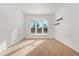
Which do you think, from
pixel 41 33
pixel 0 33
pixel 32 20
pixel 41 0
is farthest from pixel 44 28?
pixel 41 0

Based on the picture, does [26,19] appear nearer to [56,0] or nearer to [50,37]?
[50,37]

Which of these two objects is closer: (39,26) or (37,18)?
(37,18)

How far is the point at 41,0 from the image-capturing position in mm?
3473

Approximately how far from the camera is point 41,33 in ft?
41.9

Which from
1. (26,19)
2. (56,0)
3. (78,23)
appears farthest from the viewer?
(26,19)

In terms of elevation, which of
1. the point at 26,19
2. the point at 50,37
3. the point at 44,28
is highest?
the point at 26,19

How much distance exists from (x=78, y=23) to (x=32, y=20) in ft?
25.7

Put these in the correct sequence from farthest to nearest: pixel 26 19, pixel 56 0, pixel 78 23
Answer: pixel 26 19
pixel 78 23
pixel 56 0

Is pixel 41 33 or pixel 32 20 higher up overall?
pixel 32 20

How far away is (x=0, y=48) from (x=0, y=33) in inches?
23.4

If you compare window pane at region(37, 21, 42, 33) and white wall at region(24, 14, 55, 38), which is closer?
white wall at region(24, 14, 55, 38)

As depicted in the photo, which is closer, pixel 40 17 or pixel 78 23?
pixel 78 23

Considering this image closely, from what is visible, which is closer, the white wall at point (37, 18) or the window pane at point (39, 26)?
the white wall at point (37, 18)

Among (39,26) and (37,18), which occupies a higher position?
(37,18)
